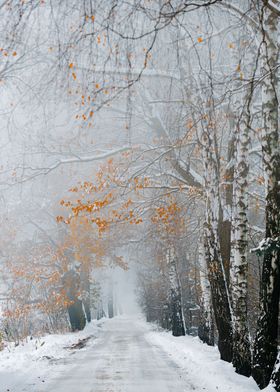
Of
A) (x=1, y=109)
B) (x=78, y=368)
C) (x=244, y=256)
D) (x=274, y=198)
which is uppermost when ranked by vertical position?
(x=1, y=109)

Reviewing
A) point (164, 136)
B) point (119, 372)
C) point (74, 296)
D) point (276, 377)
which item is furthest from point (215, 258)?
point (74, 296)

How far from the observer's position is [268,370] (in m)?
6.67

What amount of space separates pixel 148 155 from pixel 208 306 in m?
6.81

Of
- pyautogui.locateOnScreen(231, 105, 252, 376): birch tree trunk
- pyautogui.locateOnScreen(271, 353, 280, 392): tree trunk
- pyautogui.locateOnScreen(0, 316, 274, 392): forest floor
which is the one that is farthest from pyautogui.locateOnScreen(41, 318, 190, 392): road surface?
pyautogui.locateOnScreen(271, 353, 280, 392): tree trunk

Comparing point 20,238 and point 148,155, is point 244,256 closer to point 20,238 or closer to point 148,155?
point 148,155

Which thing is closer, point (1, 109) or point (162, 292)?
point (1, 109)

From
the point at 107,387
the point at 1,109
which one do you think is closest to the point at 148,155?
the point at 1,109

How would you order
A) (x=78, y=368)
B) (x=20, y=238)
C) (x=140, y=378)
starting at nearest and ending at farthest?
(x=140, y=378) < (x=78, y=368) < (x=20, y=238)

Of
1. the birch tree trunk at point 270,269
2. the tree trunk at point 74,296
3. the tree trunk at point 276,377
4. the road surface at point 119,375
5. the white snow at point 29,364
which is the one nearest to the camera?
the tree trunk at point 276,377

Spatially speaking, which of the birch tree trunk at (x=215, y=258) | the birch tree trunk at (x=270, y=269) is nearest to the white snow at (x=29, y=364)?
the birch tree trunk at (x=270, y=269)

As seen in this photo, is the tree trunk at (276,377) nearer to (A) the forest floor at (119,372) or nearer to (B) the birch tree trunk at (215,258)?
(A) the forest floor at (119,372)

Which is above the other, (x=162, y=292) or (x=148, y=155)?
(x=148, y=155)

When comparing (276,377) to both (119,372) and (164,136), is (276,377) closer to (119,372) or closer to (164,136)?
(119,372)

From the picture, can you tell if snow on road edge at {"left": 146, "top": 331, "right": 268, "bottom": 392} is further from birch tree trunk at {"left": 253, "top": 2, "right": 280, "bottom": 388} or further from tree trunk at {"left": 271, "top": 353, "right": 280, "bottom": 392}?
birch tree trunk at {"left": 253, "top": 2, "right": 280, "bottom": 388}
